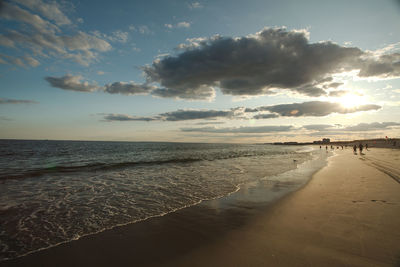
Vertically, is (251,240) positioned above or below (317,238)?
below

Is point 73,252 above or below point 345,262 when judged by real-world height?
below

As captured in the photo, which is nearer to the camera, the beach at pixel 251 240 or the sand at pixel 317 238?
the sand at pixel 317 238

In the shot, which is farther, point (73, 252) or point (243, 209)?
point (243, 209)

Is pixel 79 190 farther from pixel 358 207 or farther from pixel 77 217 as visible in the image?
pixel 358 207

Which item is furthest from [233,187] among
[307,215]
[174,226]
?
[174,226]

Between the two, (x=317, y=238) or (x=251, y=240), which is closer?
(x=317, y=238)

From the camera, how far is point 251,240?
4.80 m

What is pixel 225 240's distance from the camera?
15.9ft

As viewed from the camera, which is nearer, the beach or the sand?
the sand

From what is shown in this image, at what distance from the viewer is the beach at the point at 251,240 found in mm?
3924

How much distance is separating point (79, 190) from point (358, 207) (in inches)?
529

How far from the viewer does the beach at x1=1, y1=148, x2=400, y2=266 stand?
392 centimetres

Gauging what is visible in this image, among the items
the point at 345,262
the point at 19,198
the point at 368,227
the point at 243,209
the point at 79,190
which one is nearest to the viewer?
the point at 345,262

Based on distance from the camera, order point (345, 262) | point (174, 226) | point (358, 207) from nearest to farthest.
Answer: point (345, 262), point (174, 226), point (358, 207)
